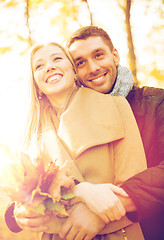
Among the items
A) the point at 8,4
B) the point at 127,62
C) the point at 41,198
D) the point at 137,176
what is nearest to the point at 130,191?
the point at 137,176

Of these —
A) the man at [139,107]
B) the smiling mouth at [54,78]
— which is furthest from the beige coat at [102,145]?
the smiling mouth at [54,78]

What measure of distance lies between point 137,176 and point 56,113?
32.9 inches

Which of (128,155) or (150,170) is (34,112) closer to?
(128,155)

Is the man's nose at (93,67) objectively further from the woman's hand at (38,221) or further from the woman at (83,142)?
the woman's hand at (38,221)

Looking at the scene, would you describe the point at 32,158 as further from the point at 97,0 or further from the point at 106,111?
the point at 97,0

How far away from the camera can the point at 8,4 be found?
470 cm

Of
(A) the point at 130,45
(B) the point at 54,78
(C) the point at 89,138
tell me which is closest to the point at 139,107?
(C) the point at 89,138

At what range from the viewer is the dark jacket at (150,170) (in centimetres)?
133

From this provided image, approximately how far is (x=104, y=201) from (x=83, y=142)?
1.37ft

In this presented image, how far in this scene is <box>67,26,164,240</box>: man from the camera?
134 cm

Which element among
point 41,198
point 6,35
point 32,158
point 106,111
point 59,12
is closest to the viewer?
point 41,198

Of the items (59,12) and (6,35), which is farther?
(59,12)

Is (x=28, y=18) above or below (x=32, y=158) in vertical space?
above

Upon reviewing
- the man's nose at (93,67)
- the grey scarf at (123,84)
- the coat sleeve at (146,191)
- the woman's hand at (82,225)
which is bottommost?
the woman's hand at (82,225)
